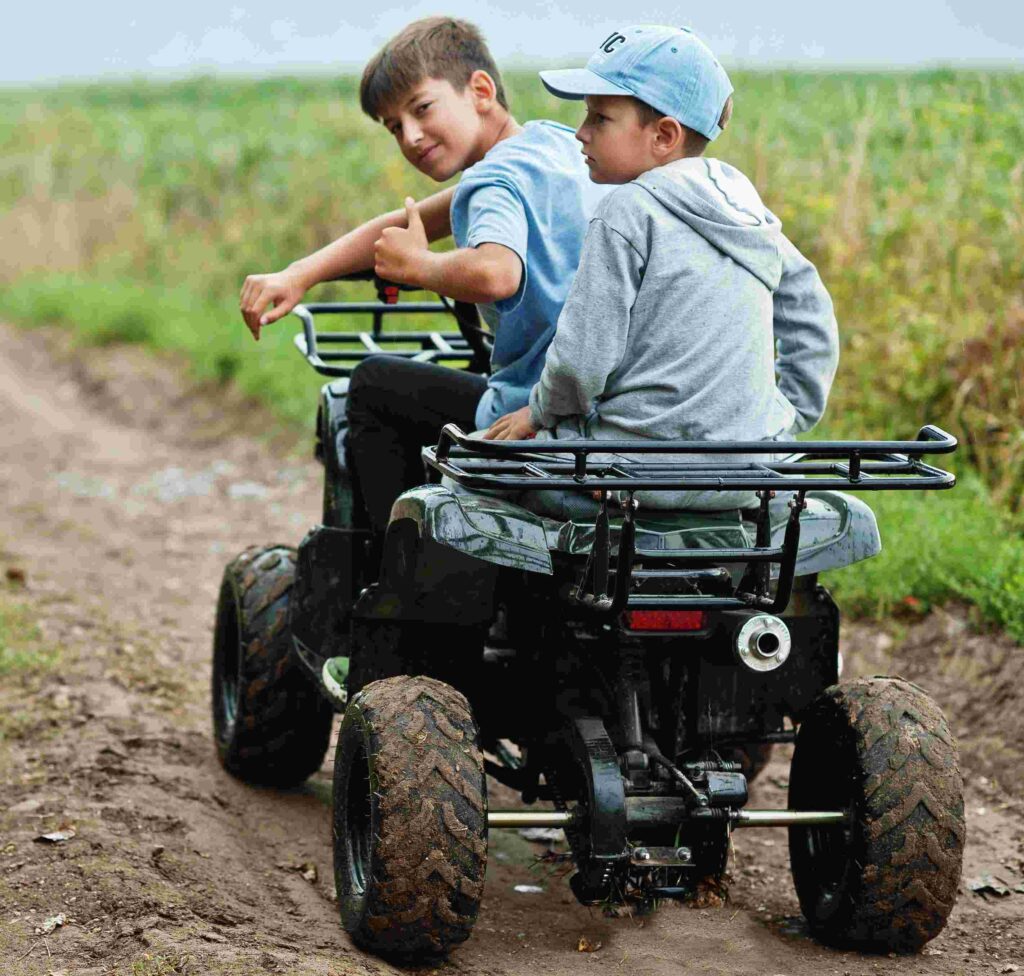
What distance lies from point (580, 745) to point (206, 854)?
126 cm

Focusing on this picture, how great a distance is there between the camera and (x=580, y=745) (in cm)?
349

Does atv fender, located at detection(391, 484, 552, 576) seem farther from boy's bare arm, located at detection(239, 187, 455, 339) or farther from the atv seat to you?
boy's bare arm, located at detection(239, 187, 455, 339)

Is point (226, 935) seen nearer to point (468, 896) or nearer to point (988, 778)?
point (468, 896)

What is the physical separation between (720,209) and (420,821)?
1407mm

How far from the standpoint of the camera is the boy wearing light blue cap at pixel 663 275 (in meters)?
3.37

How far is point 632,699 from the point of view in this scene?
11.8 feet

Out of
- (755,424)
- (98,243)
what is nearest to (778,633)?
(755,424)

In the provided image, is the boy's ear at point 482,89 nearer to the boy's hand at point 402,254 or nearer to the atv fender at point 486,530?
the boy's hand at point 402,254

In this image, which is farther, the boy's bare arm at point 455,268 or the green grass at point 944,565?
the green grass at point 944,565

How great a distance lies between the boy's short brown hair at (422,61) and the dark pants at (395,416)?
2.17 feet

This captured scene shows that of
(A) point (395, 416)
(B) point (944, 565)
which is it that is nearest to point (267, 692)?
(A) point (395, 416)

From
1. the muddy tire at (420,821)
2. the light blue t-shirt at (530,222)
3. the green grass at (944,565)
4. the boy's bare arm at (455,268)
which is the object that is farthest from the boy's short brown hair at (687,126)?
the green grass at (944,565)

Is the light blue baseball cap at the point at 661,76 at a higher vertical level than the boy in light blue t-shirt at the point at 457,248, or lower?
higher

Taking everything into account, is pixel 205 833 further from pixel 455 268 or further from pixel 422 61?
pixel 422 61
